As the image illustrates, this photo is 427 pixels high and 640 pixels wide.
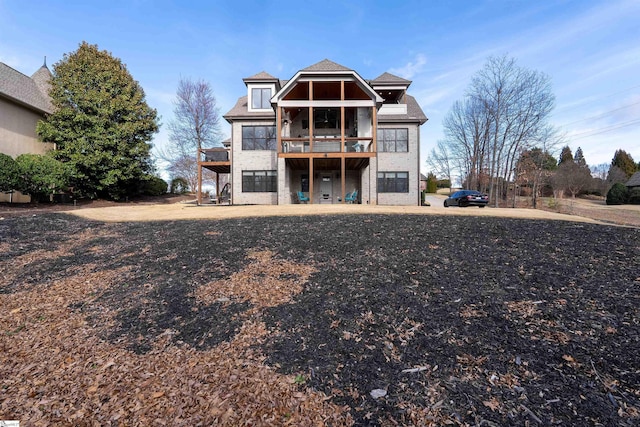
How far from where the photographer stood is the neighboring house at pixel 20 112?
1673 centimetres

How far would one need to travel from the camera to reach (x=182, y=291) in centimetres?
442

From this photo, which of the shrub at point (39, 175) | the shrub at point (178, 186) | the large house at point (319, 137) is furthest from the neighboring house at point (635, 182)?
the shrub at point (39, 175)

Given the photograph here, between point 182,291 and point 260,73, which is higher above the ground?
point 260,73

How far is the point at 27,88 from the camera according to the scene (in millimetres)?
19312

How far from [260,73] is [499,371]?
21068mm

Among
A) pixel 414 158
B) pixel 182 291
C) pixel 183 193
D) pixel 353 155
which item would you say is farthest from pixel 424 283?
pixel 183 193

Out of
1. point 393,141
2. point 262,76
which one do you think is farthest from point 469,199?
point 262,76

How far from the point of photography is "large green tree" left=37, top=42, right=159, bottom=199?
18422 mm

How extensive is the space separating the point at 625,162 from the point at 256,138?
5964 centimetres

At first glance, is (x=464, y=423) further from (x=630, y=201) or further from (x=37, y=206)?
(x=630, y=201)

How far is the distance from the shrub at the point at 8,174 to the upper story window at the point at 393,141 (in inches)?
779

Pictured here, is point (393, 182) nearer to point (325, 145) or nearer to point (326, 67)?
point (325, 145)

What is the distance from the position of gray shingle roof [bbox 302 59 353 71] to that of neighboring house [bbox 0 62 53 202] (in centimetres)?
1755

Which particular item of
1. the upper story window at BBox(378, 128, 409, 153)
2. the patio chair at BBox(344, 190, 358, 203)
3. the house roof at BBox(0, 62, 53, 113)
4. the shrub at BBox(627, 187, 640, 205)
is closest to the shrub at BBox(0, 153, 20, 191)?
the house roof at BBox(0, 62, 53, 113)
